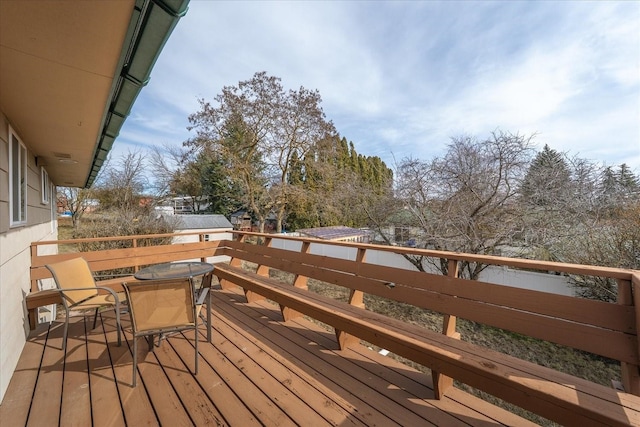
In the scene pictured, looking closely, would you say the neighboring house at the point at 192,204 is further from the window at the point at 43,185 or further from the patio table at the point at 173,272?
the patio table at the point at 173,272

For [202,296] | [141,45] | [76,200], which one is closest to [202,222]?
[76,200]

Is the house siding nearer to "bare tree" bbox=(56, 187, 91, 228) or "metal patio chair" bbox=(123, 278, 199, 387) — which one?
"metal patio chair" bbox=(123, 278, 199, 387)

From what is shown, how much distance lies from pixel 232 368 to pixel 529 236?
6.38 m

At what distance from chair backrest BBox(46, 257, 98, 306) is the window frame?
0.53 metres

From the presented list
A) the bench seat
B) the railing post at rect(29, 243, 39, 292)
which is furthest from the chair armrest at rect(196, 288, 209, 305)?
the railing post at rect(29, 243, 39, 292)

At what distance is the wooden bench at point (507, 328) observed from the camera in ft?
4.00

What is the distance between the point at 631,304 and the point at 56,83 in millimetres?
3429

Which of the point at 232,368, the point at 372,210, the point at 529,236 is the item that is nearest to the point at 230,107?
the point at 372,210

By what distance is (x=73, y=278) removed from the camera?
9.53ft

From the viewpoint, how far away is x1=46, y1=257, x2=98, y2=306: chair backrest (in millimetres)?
2634

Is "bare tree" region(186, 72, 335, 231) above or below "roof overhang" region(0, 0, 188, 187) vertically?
above

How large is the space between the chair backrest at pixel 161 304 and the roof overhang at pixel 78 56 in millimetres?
1326

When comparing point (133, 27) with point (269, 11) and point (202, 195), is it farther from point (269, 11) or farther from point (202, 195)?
point (202, 195)

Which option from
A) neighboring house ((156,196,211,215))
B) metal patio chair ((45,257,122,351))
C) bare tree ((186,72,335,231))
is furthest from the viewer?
neighboring house ((156,196,211,215))
